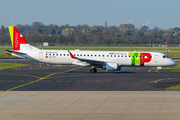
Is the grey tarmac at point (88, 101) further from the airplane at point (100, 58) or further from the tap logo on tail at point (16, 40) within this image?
the tap logo on tail at point (16, 40)

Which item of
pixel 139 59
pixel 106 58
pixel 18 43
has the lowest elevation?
pixel 139 59

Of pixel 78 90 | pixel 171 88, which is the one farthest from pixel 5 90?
pixel 171 88

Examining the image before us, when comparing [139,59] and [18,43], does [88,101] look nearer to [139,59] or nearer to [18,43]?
[139,59]

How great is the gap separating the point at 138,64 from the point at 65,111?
2738 centimetres

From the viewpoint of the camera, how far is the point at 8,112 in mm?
18984

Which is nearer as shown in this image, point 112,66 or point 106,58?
point 112,66

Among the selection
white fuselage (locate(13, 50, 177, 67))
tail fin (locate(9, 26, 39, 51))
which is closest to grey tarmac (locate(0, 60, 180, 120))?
white fuselage (locate(13, 50, 177, 67))

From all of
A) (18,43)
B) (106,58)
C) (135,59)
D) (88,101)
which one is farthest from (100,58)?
(88,101)

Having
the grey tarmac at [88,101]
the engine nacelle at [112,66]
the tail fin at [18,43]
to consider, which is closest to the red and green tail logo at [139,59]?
the engine nacelle at [112,66]

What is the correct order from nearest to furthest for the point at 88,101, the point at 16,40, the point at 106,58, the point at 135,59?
the point at 88,101
the point at 135,59
the point at 106,58
the point at 16,40

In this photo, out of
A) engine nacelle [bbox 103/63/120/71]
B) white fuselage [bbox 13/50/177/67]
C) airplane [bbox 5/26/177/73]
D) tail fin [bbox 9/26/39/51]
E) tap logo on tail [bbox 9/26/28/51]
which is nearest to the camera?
engine nacelle [bbox 103/63/120/71]

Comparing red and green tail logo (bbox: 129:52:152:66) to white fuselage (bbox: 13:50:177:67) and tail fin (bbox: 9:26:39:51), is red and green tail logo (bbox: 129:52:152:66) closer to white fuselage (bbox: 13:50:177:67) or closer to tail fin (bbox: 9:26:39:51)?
white fuselage (bbox: 13:50:177:67)

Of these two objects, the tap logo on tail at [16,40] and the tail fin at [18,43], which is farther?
the tap logo on tail at [16,40]

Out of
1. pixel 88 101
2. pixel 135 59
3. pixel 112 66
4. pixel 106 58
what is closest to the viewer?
pixel 88 101
